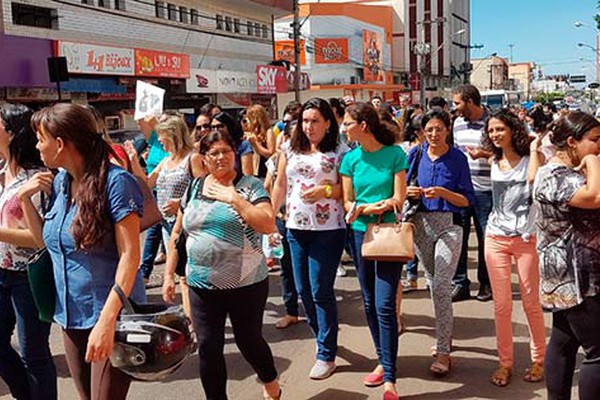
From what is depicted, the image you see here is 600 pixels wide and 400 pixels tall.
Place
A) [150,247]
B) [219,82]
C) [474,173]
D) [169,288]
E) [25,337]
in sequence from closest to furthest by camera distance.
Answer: [25,337] → [169,288] → [474,173] → [150,247] → [219,82]

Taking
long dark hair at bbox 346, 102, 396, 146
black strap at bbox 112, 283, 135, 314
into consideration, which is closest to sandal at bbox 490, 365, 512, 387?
long dark hair at bbox 346, 102, 396, 146

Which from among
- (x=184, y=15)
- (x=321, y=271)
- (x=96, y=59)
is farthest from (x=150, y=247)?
(x=184, y=15)

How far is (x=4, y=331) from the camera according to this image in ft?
11.5

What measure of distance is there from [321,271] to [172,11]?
26066 mm

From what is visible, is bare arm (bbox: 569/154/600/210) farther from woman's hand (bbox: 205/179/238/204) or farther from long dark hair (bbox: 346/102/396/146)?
woman's hand (bbox: 205/179/238/204)

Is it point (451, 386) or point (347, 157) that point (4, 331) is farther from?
point (451, 386)

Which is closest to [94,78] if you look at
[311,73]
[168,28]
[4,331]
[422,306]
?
[168,28]

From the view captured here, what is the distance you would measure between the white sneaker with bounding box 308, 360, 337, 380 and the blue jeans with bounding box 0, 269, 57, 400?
1.71 meters

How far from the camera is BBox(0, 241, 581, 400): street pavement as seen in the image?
420cm

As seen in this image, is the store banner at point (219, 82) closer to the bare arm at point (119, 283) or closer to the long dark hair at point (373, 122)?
the long dark hair at point (373, 122)

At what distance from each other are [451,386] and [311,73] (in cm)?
4689

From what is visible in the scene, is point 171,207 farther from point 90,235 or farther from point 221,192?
point 90,235

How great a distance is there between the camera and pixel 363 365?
4.66m

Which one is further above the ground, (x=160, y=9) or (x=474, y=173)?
(x=160, y=9)
